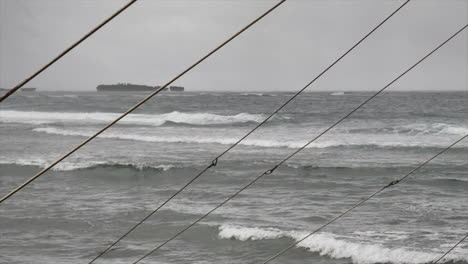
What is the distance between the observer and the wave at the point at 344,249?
9523 millimetres

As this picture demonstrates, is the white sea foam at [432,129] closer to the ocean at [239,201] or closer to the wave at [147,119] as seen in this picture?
the ocean at [239,201]

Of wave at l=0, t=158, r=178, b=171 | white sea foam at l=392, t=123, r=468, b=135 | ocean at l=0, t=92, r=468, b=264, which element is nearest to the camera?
ocean at l=0, t=92, r=468, b=264

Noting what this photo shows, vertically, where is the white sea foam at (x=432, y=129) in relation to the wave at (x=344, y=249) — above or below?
above

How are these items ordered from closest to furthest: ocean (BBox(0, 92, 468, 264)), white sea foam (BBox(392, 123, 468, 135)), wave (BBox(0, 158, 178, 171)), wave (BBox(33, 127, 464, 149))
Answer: ocean (BBox(0, 92, 468, 264)), wave (BBox(0, 158, 178, 171)), wave (BBox(33, 127, 464, 149)), white sea foam (BBox(392, 123, 468, 135))

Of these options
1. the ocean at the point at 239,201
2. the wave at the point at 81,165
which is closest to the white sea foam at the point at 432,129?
the ocean at the point at 239,201

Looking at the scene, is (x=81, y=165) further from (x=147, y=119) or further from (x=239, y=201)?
(x=147, y=119)

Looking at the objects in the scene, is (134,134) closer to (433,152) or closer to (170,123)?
(170,123)

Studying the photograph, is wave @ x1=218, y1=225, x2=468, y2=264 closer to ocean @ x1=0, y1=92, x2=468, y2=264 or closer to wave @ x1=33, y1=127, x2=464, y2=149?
ocean @ x1=0, y1=92, x2=468, y2=264

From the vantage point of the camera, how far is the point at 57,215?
12781mm

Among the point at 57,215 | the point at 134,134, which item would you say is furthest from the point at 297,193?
the point at 134,134

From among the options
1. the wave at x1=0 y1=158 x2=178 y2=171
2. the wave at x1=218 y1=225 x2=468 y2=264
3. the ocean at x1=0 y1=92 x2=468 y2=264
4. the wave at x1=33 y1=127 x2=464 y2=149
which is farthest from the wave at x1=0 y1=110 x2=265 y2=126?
the wave at x1=218 y1=225 x2=468 y2=264

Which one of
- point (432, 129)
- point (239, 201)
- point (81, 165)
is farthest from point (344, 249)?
point (432, 129)

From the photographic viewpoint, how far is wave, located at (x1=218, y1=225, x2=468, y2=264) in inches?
375

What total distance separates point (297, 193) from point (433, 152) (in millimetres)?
11868
